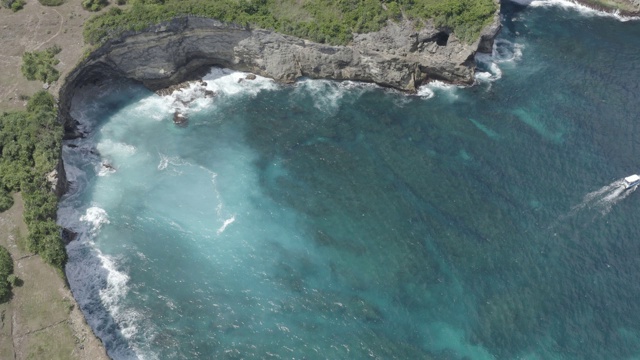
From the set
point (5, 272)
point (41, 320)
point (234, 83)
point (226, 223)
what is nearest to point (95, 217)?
point (5, 272)

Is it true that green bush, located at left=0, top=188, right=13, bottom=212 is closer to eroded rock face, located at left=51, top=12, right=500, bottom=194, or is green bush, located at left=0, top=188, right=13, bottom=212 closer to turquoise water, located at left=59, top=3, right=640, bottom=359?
turquoise water, located at left=59, top=3, right=640, bottom=359

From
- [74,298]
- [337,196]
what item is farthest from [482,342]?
[74,298]

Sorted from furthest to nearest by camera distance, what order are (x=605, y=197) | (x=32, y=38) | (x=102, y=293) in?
(x=32, y=38) → (x=605, y=197) → (x=102, y=293)

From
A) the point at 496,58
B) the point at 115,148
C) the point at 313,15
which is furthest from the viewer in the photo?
the point at 496,58

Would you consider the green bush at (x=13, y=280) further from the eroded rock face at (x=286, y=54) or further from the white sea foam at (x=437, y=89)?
the white sea foam at (x=437, y=89)

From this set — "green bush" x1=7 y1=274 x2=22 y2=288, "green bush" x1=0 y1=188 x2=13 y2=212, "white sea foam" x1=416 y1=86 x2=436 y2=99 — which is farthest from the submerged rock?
"white sea foam" x1=416 y1=86 x2=436 y2=99

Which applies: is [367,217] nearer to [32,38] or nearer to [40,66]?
[40,66]

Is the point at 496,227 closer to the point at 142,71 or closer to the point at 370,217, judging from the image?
the point at 370,217

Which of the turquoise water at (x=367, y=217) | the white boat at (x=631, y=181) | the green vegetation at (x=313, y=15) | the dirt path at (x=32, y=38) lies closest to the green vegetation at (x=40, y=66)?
the dirt path at (x=32, y=38)
